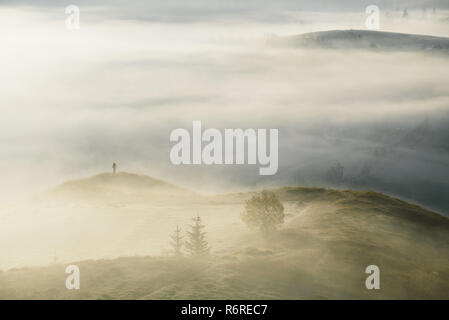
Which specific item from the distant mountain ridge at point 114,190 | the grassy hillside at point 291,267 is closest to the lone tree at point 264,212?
the grassy hillside at point 291,267

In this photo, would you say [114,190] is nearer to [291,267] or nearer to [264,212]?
[264,212]

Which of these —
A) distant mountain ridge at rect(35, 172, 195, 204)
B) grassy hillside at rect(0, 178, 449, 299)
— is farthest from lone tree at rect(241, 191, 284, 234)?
distant mountain ridge at rect(35, 172, 195, 204)

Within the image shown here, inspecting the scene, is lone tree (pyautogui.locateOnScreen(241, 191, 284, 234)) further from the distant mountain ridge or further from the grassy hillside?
the distant mountain ridge

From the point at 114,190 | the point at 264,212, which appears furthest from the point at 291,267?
the point at 114,190

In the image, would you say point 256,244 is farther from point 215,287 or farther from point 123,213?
point 123,213

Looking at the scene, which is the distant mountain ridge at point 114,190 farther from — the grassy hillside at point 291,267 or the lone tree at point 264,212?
the lone tree at point 264,212

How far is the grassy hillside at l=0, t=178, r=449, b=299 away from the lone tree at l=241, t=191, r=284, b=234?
5.59 ft

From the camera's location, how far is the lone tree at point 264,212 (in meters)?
97.1

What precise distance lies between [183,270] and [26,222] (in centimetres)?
6309

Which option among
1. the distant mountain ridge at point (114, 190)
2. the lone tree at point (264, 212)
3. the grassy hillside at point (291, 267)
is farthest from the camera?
the distant mountain ridge at point (114, 190)

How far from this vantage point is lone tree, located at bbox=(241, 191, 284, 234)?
97062mm

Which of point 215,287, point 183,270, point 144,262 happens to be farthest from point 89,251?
point 215,287

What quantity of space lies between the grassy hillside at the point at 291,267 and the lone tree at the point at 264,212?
1.71 m

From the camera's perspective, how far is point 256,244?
92.6 m
